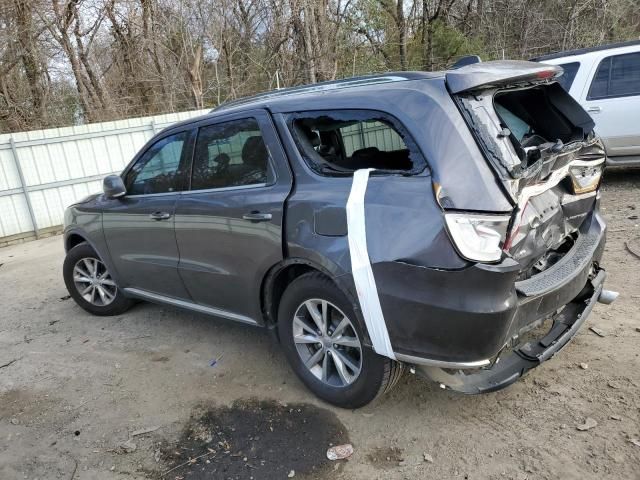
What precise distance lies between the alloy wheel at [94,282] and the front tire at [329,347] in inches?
96.7

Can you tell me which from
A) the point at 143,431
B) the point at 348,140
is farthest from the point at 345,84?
the point at 143,431

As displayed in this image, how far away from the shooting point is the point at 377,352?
2.69 meters

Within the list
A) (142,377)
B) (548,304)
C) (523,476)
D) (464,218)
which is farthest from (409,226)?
(142,377)

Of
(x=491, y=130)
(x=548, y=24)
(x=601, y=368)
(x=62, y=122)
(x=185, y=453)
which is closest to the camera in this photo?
(x=491, y=130)

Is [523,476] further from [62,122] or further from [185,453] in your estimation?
[62,122]

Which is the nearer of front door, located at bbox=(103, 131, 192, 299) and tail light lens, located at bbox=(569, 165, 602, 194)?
tail light lens, located at bbox=(569, 165, 602, 194)

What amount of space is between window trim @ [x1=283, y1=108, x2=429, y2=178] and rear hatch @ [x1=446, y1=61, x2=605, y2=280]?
0.28 meters

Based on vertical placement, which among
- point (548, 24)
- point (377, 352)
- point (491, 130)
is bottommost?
point (377, 352)

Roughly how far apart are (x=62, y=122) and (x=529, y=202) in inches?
549

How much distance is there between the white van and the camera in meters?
6.82

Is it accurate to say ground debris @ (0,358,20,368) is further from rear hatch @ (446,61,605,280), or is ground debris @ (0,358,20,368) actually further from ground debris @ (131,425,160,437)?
rear hatch @ (446,61,605,280)

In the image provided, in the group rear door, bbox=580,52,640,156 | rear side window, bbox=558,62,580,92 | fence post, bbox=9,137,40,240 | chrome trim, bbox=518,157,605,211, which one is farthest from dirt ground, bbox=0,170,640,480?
fence post, bbox=9,137,40,240

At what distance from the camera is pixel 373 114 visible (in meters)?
2.74

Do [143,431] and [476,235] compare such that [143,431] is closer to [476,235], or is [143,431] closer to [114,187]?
[114,187]
